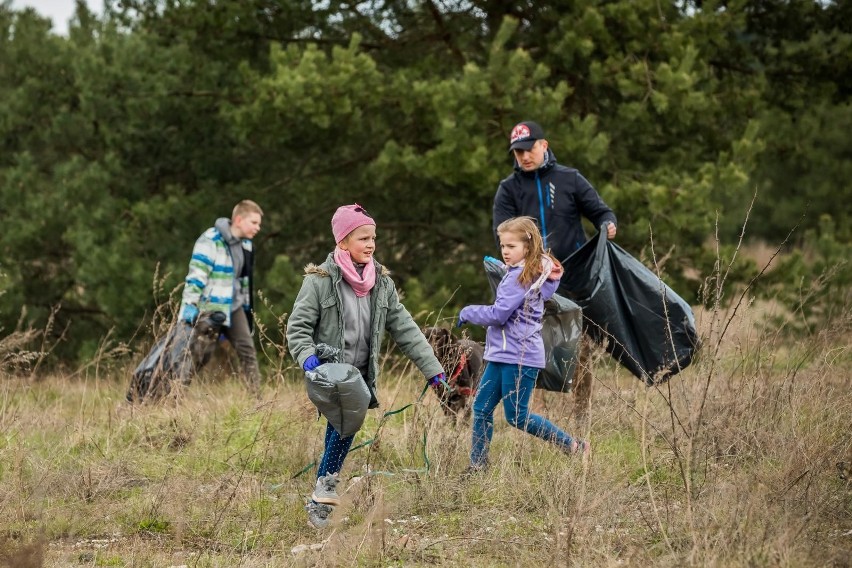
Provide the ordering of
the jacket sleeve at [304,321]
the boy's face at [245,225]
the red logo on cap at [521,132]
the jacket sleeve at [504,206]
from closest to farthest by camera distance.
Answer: the jacket sleeve at [304,321]
the red logo on cap at [521,132]
the jacket sleeve at [504,206]
the boy's face at [245,225]

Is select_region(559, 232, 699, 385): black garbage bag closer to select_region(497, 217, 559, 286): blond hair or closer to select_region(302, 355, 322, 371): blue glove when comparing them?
select_region(497, 217, 559, 286): blond hair

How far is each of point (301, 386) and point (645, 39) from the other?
509 cm

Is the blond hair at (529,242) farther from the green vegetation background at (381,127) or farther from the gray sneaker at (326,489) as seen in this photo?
the green vegetation background at (381,127)

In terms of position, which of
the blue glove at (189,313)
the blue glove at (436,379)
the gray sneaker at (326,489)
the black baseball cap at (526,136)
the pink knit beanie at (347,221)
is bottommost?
the gray sneaker at (326,489)

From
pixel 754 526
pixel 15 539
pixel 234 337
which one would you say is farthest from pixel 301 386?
pixel 754 526

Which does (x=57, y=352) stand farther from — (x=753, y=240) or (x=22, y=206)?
(x=753, y=240)

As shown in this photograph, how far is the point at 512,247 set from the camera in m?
4.83

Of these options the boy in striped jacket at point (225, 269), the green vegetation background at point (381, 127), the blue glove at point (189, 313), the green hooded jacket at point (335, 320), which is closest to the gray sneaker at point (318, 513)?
the green hooded jacket at point (335, 320)

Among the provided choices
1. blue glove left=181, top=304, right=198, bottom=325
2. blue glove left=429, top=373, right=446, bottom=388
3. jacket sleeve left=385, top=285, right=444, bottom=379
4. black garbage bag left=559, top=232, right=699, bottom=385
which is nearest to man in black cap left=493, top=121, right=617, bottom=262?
black garbage bag left=559, top=232, right=699, bottom=385

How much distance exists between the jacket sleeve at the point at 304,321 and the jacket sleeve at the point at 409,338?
1.27 feet

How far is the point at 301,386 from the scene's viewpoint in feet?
22.6

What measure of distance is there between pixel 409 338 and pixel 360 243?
0.50 metres

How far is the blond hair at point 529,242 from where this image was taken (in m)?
4.80

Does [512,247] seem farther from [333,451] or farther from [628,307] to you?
[333,451]
